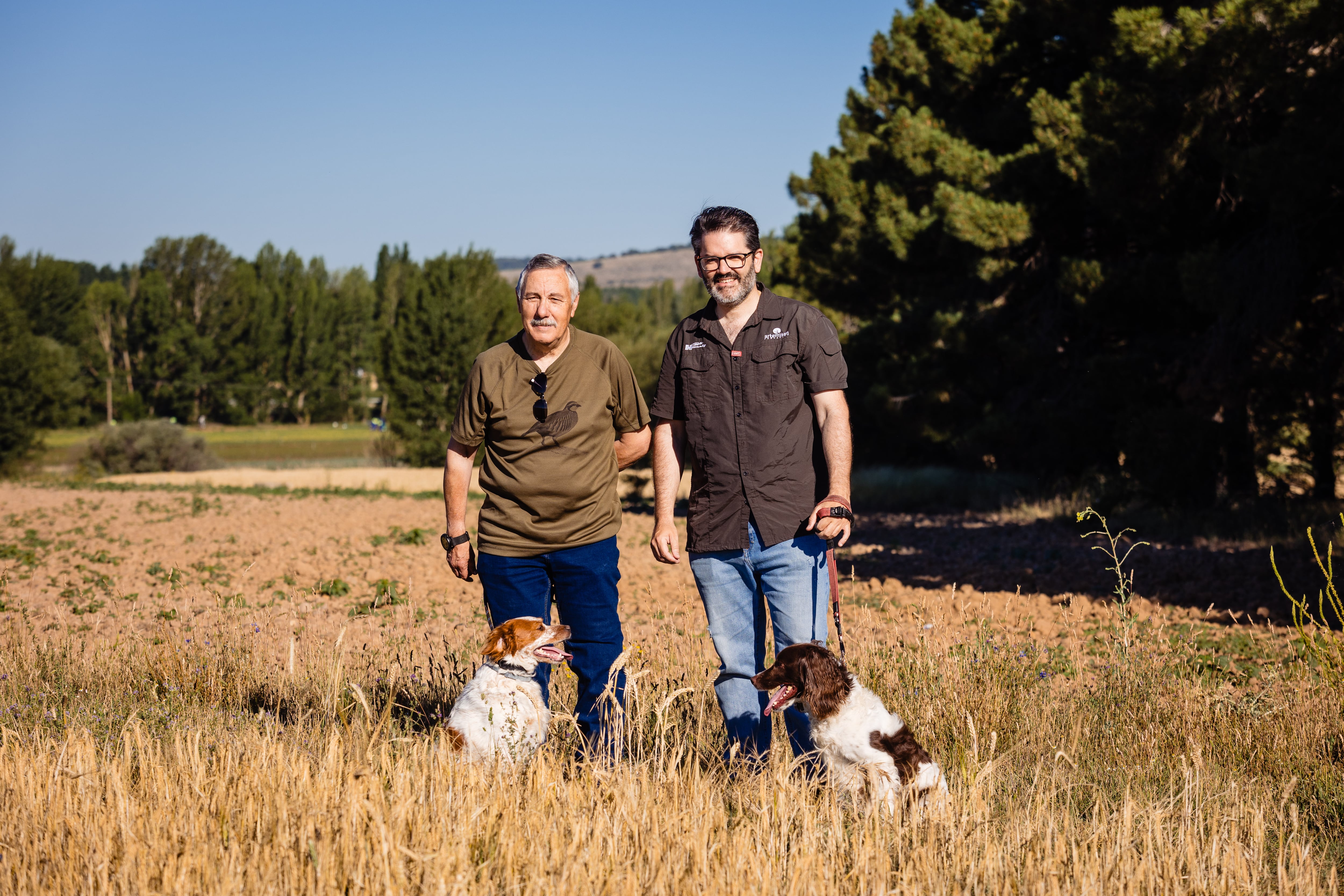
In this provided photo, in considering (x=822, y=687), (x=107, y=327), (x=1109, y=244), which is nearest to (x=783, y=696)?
(x=822, y=687)

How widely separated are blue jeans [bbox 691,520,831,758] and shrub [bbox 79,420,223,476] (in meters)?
41.3

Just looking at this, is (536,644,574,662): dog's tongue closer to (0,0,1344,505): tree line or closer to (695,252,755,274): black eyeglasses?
(695,252,755,274): black eyeglasses

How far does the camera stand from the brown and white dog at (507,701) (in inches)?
143

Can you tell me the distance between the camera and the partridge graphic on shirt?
13.0ft

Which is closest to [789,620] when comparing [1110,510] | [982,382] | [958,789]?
[958,789]

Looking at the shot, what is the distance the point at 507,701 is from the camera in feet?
12.1

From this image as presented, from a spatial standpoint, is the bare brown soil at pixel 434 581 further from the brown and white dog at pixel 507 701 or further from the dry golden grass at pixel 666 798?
the brown and white dog at pixel 507 701

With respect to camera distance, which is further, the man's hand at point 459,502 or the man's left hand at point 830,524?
the man's hand at point 459,502

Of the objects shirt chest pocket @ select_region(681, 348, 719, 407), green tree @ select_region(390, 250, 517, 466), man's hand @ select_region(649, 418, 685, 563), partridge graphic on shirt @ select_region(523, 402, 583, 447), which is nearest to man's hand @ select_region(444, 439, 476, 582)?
partridge graphic on shirt @ select_region(523, 402, 583, 447)

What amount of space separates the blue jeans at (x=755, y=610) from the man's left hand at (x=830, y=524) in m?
0.14

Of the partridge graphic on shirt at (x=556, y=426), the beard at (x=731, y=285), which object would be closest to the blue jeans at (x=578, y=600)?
the partridge graphic on shirt at (x=556, y=426)

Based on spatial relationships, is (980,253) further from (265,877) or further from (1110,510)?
(265,877)

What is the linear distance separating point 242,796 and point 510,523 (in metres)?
1.31

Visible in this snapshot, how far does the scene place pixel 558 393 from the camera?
13.1ft
